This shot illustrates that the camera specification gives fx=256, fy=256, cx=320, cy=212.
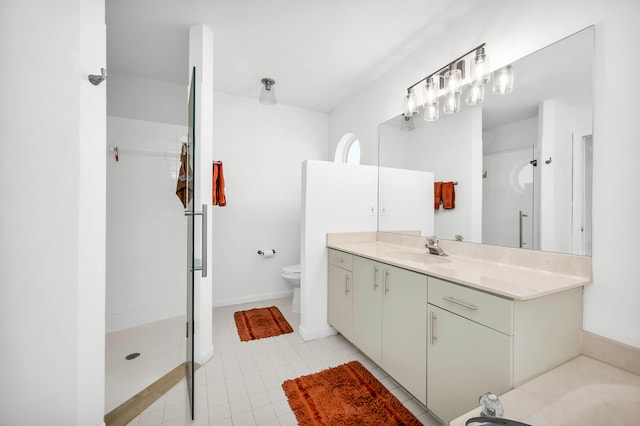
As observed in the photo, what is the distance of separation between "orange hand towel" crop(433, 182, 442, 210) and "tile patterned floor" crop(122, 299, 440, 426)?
4.26 feet

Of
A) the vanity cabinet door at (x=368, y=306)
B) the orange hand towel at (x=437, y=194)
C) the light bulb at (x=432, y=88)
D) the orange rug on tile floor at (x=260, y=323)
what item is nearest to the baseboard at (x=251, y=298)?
the orange rug on tile floor at (x=260, y=323)

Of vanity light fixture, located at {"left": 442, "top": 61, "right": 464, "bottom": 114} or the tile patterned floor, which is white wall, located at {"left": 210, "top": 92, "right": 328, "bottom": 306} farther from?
vanity light fixture, located at {"left": 442, "top": 61, "right": 464, "bottom": 114}

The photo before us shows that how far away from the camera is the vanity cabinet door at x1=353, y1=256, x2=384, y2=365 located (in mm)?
1724

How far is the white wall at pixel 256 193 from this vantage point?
3.06 meters

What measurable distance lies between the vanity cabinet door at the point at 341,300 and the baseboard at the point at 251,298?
1.20 m

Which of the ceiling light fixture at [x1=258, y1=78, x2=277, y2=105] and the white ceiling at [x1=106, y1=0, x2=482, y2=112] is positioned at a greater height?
the white ceiling at [x1=106, y1=0, x2=482, y2=112]

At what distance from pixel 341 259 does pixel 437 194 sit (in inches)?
36.6

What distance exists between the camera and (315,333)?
7.52 feet

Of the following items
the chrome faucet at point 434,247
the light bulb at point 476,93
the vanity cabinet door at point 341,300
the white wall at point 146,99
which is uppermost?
the white wall at point 146,99

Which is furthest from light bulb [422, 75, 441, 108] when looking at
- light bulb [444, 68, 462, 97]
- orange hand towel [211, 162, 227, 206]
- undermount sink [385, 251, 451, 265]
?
orange hand towel [211, 162, 227, 206]

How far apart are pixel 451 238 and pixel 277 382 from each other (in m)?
1.58

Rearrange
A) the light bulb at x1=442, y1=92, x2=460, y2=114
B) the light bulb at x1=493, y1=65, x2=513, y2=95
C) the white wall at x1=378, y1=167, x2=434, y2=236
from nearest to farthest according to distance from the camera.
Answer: the light bulb at x1=493, y1=65, x2=513, y2=95 < the light bulb at x1=442, y1=92, x2=460, y2=114 < the white wall at x1=378, y1=167, x2=434, y2=236

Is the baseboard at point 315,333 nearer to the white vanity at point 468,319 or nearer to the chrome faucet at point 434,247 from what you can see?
the white vanity at point 468,319

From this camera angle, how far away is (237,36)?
211 centimetres
